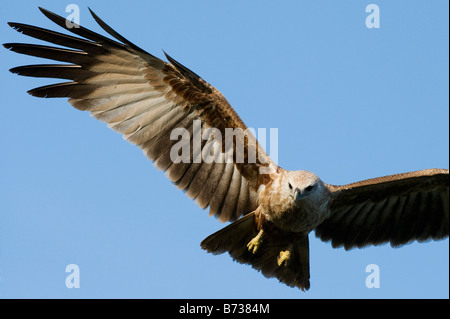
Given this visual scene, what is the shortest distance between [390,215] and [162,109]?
322 centimetres

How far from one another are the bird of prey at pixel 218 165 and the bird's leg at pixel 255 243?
0.05 feet

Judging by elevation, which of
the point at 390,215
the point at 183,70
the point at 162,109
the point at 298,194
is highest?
the point at 183,70

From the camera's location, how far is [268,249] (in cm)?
927

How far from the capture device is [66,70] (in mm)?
9156

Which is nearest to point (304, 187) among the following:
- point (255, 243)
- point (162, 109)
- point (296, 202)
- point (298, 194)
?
point (298, 194)

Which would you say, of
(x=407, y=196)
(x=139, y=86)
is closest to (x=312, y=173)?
(x=407, y=196)

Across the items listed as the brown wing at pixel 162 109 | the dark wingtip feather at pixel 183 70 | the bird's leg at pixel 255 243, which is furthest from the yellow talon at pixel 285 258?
the dark wingtip feather at pixel 183 70

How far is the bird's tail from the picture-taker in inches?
358

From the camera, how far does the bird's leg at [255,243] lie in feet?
29.8

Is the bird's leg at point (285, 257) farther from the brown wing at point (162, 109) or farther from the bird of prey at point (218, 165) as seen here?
the brown wing at point (162, 109)

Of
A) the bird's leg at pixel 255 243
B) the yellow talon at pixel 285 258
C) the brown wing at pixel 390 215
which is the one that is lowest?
the yellow talon at pixel 285 258

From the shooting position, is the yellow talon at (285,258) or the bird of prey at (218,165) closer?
the bird of prey at (218,165)

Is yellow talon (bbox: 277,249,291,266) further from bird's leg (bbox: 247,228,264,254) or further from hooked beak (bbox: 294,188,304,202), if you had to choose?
hooked beak (bbox: 294,188,304,202)

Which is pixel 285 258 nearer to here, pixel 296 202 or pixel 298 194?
pixel 296 202
